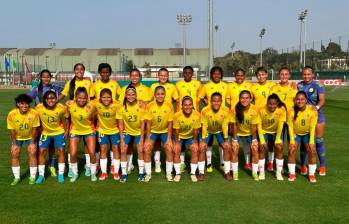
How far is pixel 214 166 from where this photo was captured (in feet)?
24.1

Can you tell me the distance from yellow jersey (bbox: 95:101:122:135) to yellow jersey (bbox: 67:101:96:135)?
12 cm

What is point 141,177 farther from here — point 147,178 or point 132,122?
point 132,122

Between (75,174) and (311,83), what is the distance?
15.0ft

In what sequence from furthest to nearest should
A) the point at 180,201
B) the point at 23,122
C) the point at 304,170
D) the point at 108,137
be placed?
the point at 304,170
the point at 108,137
the point at 23,122
the point at 180,201

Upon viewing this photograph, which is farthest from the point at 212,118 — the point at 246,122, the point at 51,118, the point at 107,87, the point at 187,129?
the point at 51,118

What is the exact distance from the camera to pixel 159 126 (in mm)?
6375

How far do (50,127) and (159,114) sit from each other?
74.7 inches

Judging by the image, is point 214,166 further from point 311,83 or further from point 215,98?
point 311,83

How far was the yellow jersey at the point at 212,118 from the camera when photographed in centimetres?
629

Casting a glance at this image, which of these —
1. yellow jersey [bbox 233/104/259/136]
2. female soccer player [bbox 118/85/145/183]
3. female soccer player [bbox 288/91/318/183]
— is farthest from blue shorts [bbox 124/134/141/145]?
female soccer player [bbox 288/91/318/183]

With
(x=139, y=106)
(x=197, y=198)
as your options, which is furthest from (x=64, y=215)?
(x=139, y=106)

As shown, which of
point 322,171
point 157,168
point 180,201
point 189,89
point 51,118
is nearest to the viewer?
point 180,201

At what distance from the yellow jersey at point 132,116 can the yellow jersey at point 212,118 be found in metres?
1.08

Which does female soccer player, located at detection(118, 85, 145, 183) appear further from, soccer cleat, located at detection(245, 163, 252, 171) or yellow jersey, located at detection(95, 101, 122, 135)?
soccer cleat, located at detection(245, 163, 252, 171)
